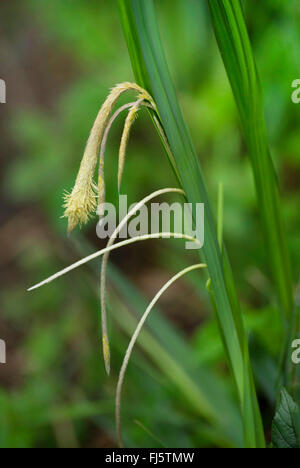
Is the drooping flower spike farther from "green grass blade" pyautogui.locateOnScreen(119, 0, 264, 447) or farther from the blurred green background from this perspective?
the blurred green background

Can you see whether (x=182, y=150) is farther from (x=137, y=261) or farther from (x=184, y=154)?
(x=137, y=261)

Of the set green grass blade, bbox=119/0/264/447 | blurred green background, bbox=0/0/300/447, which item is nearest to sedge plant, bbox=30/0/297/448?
green grass blade, bbox=119/0/264/447

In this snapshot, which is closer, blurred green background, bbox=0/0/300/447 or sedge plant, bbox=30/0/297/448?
sedge plant, bbox=30/0/297/448

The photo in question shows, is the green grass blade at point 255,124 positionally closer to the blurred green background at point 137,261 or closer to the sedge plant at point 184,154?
the sedge plant at point 184,154

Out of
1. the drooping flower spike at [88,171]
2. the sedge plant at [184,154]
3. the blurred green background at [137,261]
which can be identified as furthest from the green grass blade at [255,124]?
the blurred green background at [137,261]

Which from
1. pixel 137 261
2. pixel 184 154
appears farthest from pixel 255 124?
pixel 137 261
